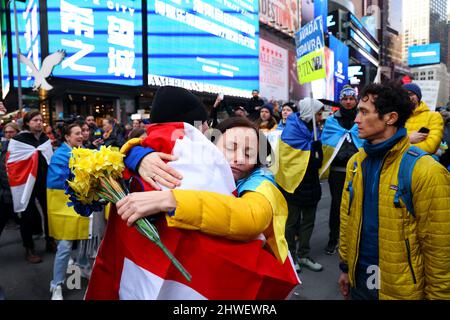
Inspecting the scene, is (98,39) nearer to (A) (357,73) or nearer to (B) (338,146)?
(B) (338,146)

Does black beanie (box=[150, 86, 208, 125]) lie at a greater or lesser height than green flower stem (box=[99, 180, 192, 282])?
greater

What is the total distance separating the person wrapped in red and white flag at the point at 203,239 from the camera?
3.78ft

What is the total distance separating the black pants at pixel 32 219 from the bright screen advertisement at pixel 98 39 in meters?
9.61

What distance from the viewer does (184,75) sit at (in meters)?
19.3

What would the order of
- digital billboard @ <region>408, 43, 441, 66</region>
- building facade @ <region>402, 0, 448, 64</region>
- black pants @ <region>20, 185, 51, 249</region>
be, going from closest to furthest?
black pants @ <region>20, 185, 51, 249</region>
building facade @ <region>402, 0, 448, 64</region>
digital billboard @ <region>408, 43, 441, 66</region>

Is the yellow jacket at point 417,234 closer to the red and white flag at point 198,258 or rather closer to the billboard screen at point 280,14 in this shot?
the red and white flag at point 198,258

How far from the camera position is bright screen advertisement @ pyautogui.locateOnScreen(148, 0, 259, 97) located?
17827 mm

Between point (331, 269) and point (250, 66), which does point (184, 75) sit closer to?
point (250, 66)

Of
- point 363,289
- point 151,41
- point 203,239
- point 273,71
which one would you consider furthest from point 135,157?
point 273,71

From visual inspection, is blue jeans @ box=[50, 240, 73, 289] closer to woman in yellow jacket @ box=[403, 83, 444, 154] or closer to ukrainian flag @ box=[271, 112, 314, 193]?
ukrainian flag @ box=[271, 112, 314, 193]

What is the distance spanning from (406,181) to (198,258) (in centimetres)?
130

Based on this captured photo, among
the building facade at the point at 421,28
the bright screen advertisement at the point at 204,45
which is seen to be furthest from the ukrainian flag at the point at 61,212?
the building facade at the point at 421,28

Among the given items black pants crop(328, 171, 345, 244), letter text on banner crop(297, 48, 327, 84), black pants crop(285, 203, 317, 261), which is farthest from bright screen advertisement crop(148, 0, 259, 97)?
black pants crop(285, 203, 317, 261)

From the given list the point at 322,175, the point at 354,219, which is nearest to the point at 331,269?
the point at 322,175
